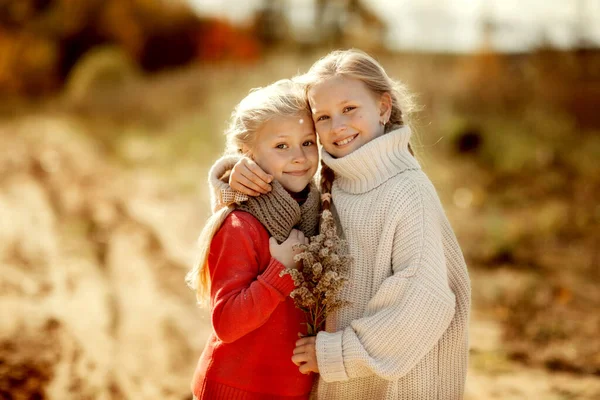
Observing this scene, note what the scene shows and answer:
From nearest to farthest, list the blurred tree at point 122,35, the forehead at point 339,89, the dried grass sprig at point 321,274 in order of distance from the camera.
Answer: the dried grass sprig at point 321,274 < the forehead at point 339,89 < the blurred tree at point 122,35

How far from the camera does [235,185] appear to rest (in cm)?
279

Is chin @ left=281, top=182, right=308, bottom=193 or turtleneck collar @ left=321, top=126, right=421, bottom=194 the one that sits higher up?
turtleneck collar @ left=321, top=126, right=421, bottom=194

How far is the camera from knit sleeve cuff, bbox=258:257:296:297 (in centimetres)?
261

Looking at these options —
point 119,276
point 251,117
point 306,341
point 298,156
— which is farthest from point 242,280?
point 119,276

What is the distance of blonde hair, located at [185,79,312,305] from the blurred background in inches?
30.0

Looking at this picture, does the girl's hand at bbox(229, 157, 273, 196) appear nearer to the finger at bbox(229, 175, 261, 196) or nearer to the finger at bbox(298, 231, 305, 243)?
the finger at bbox(229, 175, 261, 196)

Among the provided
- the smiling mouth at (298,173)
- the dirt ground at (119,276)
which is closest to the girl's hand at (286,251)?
the smiling mouth at (298,173)

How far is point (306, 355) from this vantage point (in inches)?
106

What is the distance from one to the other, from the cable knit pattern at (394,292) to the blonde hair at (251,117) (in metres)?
0.31

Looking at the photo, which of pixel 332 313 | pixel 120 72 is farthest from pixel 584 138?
pixel 120 72

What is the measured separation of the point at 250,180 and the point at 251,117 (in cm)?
33

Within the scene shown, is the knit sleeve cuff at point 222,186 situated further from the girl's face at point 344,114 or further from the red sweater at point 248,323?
the girl's face at point 344,114

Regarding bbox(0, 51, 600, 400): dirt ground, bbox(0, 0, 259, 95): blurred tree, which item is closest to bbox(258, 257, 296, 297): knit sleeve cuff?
bbox(0, 51, 600, 400): dirt ground

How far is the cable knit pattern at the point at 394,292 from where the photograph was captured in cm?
263
